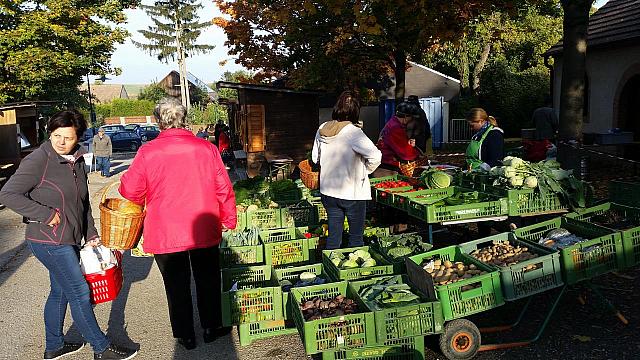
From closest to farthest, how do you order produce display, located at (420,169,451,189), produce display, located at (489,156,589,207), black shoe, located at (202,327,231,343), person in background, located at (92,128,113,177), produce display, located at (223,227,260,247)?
black shoe, located at (202,327,231,343) < produce display, located at (489,156,589,207) < produce display, located at (223,227,260,247) < produce display, located at (420,169,451,189) < person in background, located at (92,128,113,177)

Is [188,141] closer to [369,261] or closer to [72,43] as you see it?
[369,261]

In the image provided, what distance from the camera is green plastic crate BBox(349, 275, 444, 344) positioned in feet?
12.8

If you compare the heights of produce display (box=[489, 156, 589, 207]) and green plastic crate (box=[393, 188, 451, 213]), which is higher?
produce display (box=[489, 156, 589, 207])

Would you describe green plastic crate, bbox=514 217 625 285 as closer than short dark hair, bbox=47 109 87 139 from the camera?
No

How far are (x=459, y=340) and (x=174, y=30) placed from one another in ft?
157

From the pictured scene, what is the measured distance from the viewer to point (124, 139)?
36.6 meters

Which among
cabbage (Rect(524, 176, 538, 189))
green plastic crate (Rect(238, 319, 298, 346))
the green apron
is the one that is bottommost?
green plastic crate (Rect(238, 319, 298, 346))

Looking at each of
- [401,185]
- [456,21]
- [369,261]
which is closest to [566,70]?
[401,185]

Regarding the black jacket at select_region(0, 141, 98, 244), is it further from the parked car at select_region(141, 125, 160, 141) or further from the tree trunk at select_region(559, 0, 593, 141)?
the parked car at select_region(141, 125, 160, 141)

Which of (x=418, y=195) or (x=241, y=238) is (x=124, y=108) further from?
(x=418, y=195)

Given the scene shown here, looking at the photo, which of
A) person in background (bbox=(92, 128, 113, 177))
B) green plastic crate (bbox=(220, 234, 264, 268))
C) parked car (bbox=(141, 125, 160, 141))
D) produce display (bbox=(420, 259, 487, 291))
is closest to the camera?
produce display (bbox=(420, 259, 487, 291))

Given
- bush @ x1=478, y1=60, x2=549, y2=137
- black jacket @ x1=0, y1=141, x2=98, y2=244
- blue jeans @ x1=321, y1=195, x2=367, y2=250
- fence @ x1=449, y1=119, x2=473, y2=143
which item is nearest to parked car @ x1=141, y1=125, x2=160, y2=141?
fence @ x1=449, y1=119, x2=473, y2=143

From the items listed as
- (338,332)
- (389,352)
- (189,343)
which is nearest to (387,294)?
(389,352)

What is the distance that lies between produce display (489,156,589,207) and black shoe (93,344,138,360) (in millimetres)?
4177
